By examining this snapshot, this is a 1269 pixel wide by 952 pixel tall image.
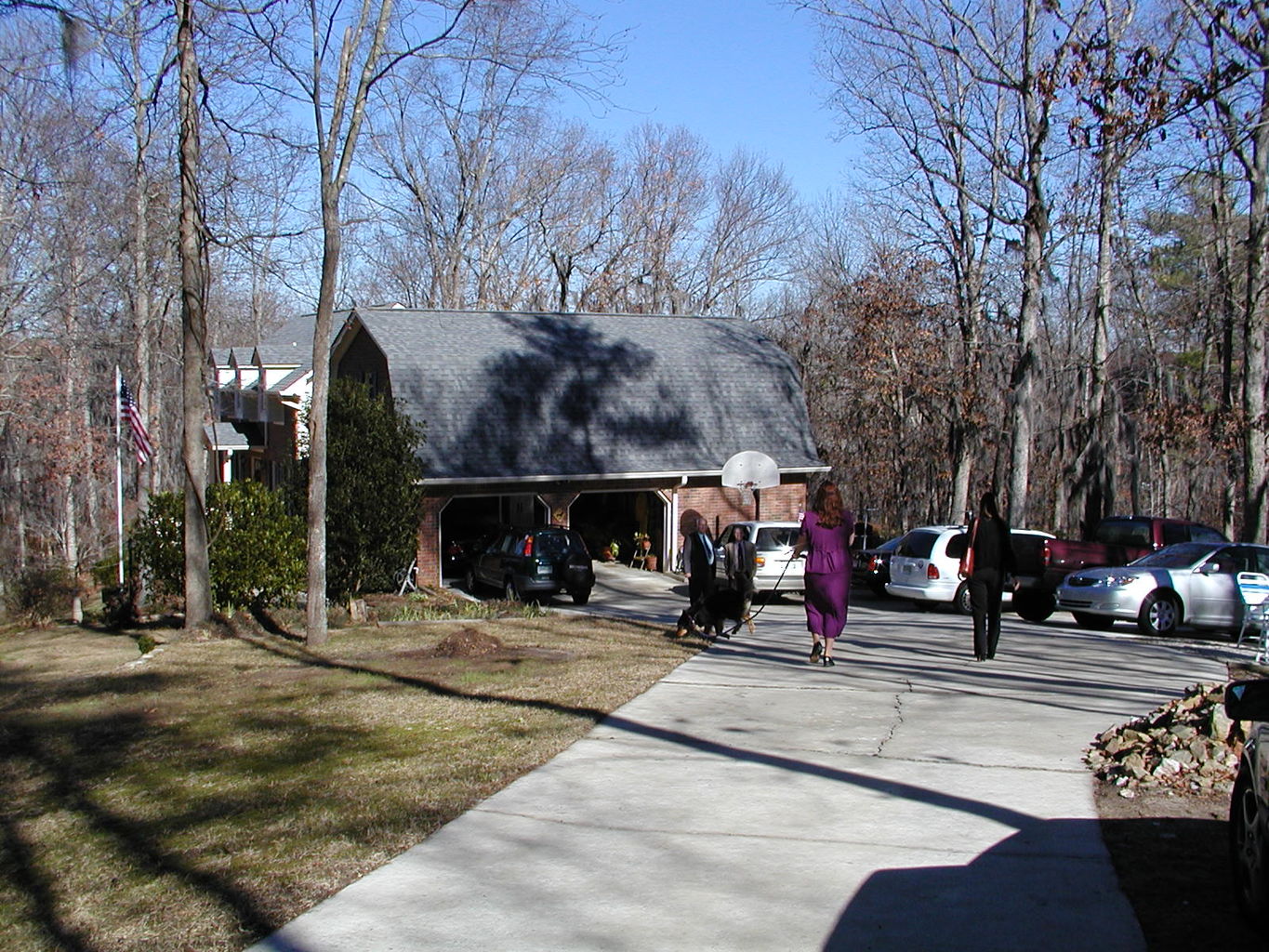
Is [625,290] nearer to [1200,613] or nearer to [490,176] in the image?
[490,176]

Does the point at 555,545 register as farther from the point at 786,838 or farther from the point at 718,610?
the point at 786,838

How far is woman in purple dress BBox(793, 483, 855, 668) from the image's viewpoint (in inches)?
465

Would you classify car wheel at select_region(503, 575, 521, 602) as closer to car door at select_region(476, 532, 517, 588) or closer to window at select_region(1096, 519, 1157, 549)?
car door at select_region(476, 532, 517, 588)

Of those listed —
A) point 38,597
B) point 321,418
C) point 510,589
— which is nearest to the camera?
point 321,418

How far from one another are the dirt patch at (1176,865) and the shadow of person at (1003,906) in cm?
11

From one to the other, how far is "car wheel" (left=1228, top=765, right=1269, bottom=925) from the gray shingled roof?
22.8 m

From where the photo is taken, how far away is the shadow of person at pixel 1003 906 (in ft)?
16.5

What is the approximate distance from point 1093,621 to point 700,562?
8132 mm

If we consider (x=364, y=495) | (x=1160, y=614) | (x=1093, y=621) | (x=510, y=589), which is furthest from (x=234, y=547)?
(x=1160, y=614)

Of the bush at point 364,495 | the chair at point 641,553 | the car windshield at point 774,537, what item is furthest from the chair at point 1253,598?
the chair at point 641,553

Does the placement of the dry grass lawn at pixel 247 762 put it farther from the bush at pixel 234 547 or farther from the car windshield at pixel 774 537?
the car windshield at pixel 774 537

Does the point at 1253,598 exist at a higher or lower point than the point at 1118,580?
lower

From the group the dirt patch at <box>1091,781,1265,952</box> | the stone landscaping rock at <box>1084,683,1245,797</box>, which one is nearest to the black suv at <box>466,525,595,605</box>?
the stone landscaping rock at <box>1084,683,1245,797</box>

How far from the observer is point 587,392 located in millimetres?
30672
